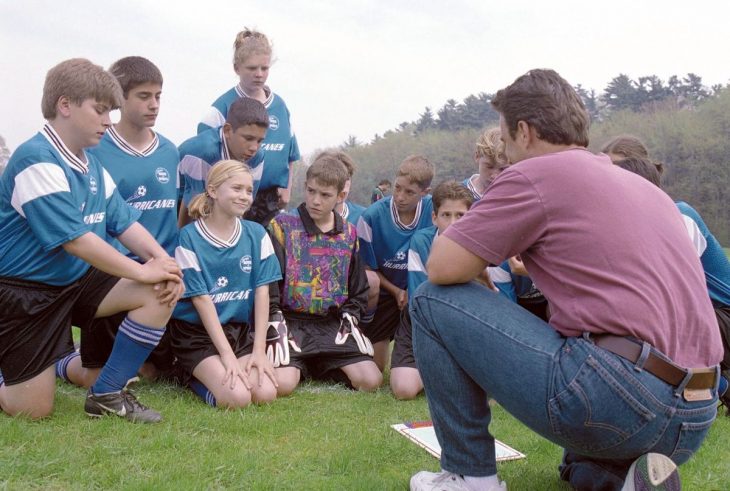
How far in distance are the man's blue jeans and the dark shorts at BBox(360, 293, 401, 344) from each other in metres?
3.22

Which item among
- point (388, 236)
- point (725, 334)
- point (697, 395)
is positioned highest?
point (697, 395)

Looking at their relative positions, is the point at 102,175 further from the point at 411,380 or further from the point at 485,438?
the point at 485,438

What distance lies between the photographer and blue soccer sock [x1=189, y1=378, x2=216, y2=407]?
427cm

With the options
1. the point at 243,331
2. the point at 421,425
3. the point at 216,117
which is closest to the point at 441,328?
the point at 421,425

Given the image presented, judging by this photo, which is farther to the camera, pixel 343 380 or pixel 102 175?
pixel 343 380

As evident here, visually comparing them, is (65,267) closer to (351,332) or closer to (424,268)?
(351,332)

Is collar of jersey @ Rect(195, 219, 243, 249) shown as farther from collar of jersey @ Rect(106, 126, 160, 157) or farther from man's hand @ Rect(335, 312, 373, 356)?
man's hand @ Rect(335, 312, 373, 356)

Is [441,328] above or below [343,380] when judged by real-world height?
above

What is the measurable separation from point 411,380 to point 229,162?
183 centimetres

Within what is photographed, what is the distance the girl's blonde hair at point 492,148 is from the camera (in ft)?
17.0

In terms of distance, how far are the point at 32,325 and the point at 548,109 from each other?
2.76 m

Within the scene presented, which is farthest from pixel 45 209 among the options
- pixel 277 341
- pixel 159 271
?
pixel 277 341

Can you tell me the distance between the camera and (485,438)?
8.61 feet

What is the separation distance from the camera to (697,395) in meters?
2.30
